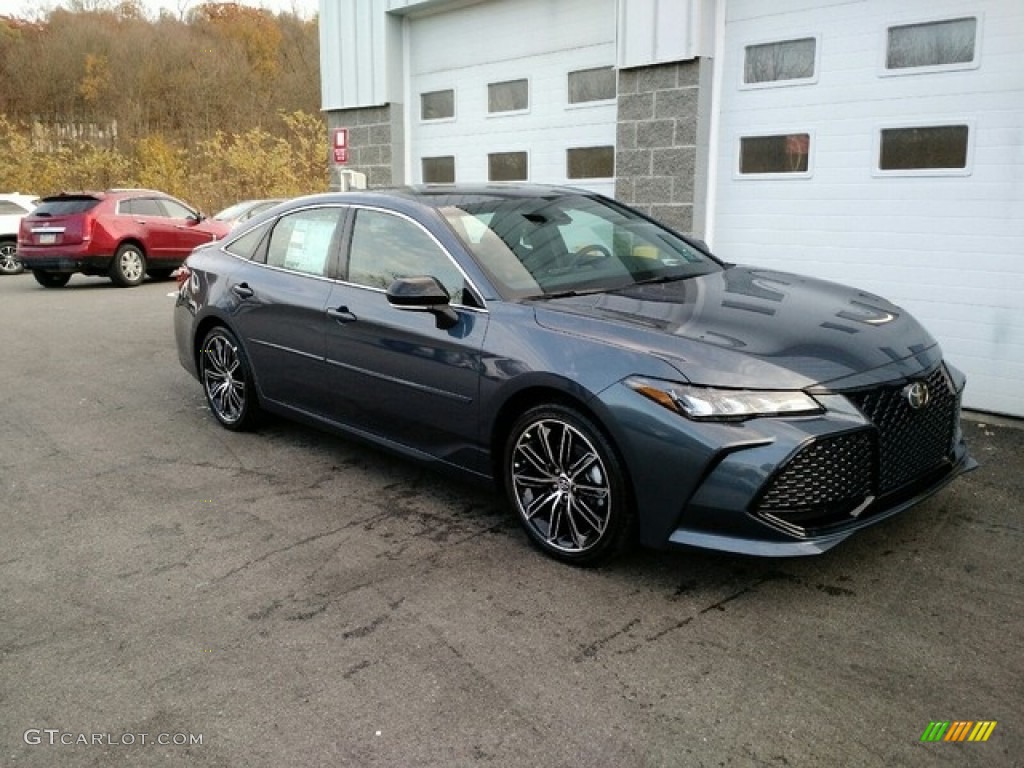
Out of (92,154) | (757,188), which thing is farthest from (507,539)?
(92,154)

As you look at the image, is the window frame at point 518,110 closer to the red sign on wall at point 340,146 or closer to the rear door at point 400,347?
the red sign on wall at point 340,146

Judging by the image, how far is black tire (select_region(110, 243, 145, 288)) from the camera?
48.9ft

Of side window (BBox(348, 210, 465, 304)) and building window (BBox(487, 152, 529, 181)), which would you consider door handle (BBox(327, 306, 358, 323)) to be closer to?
side window (BBox(348, 210, 465, 304))

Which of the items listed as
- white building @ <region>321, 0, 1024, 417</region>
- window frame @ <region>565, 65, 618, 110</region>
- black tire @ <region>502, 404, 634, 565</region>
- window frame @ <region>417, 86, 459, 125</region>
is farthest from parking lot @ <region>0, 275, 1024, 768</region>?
window frame @ <region>417, 86, 459, 125</region>

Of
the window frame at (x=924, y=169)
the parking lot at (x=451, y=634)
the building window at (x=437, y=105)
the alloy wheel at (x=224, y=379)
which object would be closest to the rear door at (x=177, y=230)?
the building window at (x=437, y=105)

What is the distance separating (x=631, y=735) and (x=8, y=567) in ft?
9.08

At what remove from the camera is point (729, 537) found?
128 inches

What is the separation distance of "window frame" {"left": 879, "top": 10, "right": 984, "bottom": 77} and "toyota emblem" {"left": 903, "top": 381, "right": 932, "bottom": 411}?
3.58 m

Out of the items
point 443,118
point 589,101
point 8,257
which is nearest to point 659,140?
point 589,101

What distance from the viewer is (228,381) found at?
19.0 feet

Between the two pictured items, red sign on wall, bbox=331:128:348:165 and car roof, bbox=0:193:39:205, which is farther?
car roof, bbox=0:193:39:205

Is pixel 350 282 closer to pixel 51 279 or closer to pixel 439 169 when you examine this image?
pixel 439 169

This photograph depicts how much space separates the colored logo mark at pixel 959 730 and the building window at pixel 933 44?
4.95 meters

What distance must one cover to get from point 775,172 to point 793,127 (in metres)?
0.37
